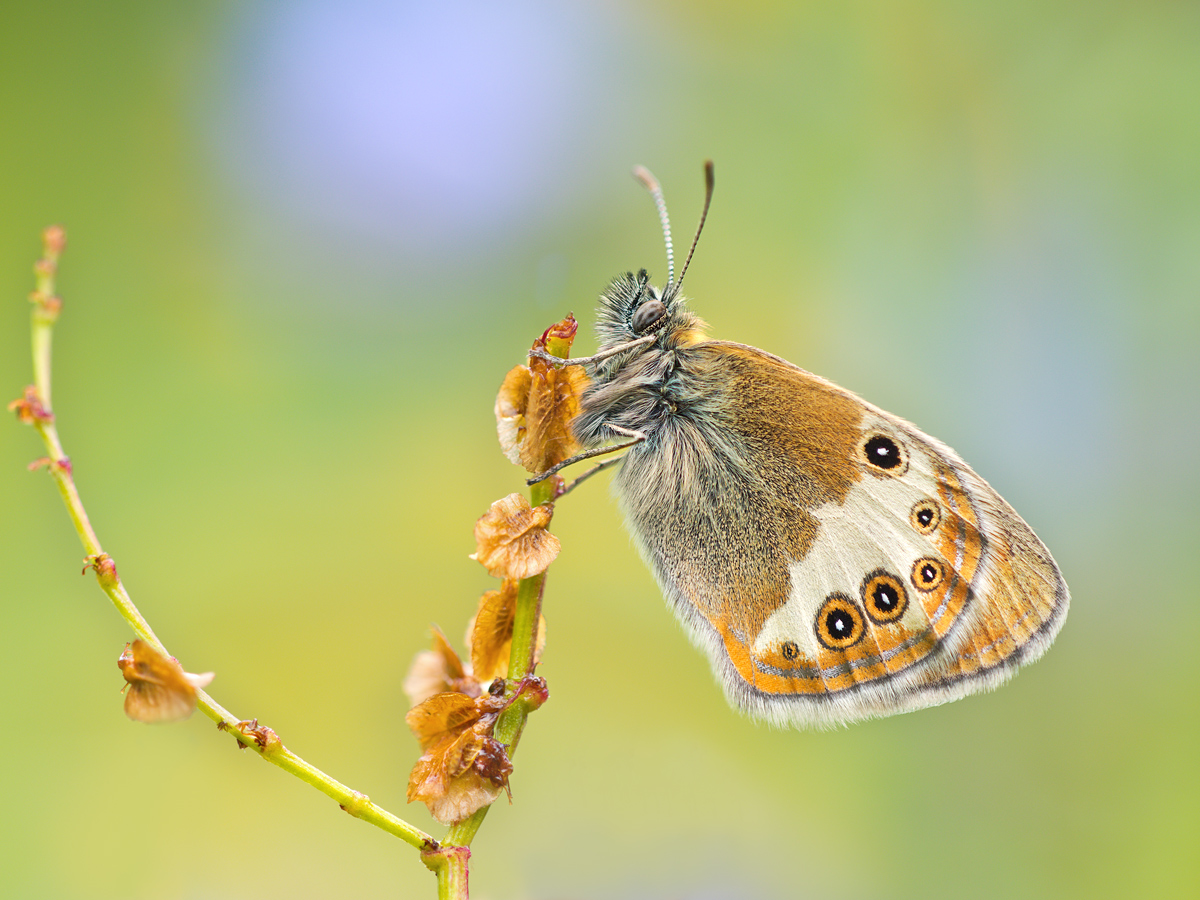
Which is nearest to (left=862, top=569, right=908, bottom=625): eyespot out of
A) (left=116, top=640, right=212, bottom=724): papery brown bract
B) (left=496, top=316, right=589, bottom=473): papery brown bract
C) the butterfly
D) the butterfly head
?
the butterfly

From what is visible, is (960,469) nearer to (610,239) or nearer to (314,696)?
(314,696)

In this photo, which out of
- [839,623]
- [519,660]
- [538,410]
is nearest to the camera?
[519,660]

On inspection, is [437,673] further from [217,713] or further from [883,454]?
[883,454]

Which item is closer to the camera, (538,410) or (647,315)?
(538,410)

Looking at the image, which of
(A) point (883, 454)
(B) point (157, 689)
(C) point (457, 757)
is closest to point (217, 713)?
(B) point (157, 689)

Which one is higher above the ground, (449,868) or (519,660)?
(519,660)

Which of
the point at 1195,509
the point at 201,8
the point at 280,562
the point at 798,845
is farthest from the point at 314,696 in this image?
the point at 1195,509
